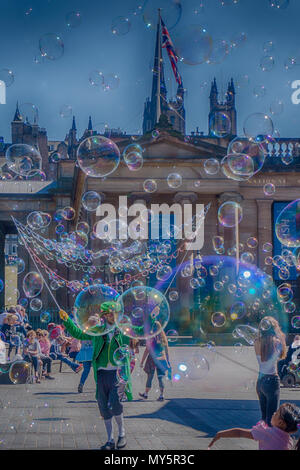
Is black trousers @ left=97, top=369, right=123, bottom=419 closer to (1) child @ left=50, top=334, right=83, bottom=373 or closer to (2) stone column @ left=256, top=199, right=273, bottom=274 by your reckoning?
(1) child @ left=50, top=334, right=83, bottom=373

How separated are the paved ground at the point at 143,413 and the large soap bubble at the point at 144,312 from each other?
1429 millimetres

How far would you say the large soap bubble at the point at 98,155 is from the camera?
14.9 metres

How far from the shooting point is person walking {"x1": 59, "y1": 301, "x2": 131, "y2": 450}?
25.9ft

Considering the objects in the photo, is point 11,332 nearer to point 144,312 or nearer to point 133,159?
point 133,159

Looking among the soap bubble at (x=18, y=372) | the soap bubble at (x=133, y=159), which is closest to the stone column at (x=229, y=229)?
the soap bubble at (x=133, y=159)

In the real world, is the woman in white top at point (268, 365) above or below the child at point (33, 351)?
above

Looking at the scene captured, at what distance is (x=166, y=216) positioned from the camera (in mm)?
38750

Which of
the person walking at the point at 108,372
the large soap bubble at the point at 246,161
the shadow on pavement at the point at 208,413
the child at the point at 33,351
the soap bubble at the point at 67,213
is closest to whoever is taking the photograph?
the person walking at the point at 108,372

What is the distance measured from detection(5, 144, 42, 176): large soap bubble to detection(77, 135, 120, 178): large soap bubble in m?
2.07

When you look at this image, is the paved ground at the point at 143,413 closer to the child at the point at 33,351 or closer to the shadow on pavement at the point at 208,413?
the shadow on pavement at the point at 208,413

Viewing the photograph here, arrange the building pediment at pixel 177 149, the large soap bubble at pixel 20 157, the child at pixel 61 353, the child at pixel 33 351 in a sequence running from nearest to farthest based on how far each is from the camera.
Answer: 1. the child at pixel 33 351
2. the child at pixel 61 353
3. the large soap bubble at pixel 20 157
4. the building pediment at pixel 177 149

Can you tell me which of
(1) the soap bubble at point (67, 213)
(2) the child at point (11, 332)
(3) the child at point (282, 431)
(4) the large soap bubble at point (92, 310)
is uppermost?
(1) the soap bubble at point (67, 213)

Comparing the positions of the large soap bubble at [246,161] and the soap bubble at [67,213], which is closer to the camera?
the large soap bubble at [246,161]
